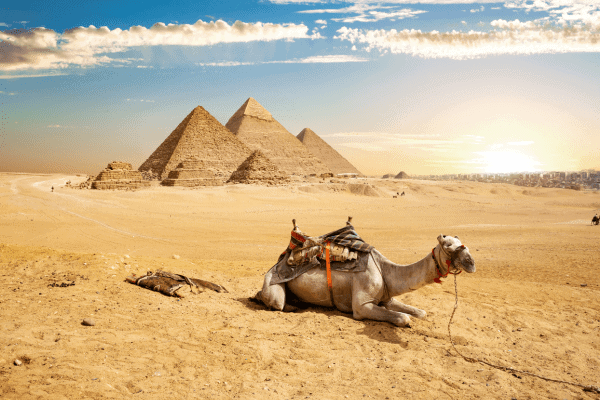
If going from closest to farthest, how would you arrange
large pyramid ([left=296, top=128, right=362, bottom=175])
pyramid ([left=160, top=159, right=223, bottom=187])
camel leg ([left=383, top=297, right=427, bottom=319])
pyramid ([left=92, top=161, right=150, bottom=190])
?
camel leg ([left=383, top=297, right=427, bottom=319]) → pyramid ([left=92, top=161, right=150, bottom=190]) → pyramid ([left=160, top=159, right=223, bottom=187]) → large pyramid ([left=296, top=128, right=362, bottom=175])

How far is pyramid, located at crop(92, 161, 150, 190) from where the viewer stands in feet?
129

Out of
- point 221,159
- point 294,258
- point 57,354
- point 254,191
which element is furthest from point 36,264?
point 221,159

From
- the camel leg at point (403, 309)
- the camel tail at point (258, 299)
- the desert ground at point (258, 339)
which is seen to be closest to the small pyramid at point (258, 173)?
the desert ground at point (258, 339)

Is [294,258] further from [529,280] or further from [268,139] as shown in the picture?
[268,139]

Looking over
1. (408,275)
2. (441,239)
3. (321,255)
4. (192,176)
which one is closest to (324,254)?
(321,255)

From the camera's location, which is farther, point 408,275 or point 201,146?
point 201,146

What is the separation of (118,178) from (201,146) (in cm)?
3825

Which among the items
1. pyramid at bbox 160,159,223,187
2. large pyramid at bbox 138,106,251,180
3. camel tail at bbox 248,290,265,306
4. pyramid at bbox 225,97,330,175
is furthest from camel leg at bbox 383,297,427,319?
pyramid at bbox 225,97,330,175

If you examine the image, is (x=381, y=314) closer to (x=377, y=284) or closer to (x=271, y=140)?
(x=377, y=284)

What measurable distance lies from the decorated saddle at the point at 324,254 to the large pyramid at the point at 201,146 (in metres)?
68.6

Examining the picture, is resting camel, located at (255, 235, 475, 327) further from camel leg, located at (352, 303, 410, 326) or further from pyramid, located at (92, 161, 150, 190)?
pyramid, located at (92, 161, 150, 190)

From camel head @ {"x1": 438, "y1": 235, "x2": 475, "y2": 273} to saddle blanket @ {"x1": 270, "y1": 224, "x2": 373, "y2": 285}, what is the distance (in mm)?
960

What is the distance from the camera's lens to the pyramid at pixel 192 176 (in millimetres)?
47219

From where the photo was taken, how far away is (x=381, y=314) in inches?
175
